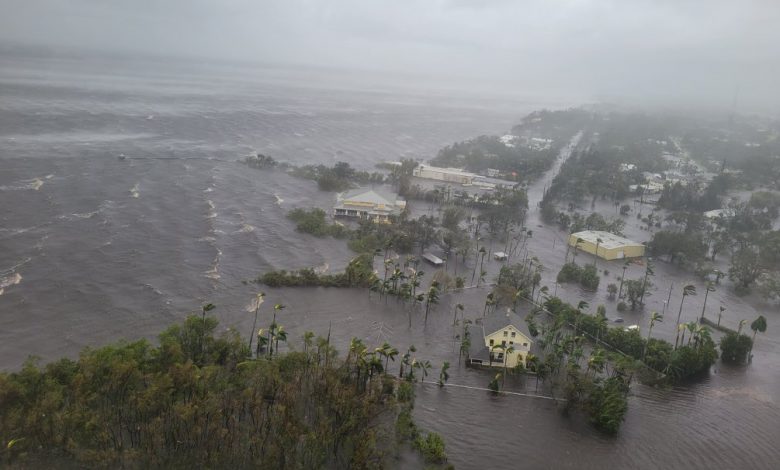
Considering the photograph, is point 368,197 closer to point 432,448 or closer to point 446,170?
point 446,170

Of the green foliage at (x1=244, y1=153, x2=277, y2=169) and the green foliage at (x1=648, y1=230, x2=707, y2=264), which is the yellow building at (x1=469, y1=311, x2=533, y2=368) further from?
the green foliage at (x1=244, y1=153, x2=277, y2=169)

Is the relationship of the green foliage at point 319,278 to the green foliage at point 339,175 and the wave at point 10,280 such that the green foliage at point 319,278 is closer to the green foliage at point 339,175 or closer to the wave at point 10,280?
the wave at point 10,280

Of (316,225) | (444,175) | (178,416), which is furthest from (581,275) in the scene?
(444,175)

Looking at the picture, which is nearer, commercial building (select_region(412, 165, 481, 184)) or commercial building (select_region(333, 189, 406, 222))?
commercial building (select_region(333, 189, 406, 222))

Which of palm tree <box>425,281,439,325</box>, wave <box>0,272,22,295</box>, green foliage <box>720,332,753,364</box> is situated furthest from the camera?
palm tree <box>425,281,439,325</box>

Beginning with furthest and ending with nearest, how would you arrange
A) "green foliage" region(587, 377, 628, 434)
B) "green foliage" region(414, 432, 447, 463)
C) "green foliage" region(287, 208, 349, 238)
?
"green foliage" region(287, 208, 349, 238), "green foliage" region(587, 377, 628, 434), "green foliage" region(414, 432, 447, 463)

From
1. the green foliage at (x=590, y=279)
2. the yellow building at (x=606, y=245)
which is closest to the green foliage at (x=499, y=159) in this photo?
the yellow building at (x=606, y=245)

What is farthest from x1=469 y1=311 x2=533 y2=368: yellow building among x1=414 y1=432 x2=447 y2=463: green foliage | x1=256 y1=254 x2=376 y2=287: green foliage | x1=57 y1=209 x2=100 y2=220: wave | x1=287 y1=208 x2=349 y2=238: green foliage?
x1=57 y1=209 x2=100 y2=220: wave

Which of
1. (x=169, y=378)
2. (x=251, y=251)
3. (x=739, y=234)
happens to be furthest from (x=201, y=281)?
(x=739, y=234)
